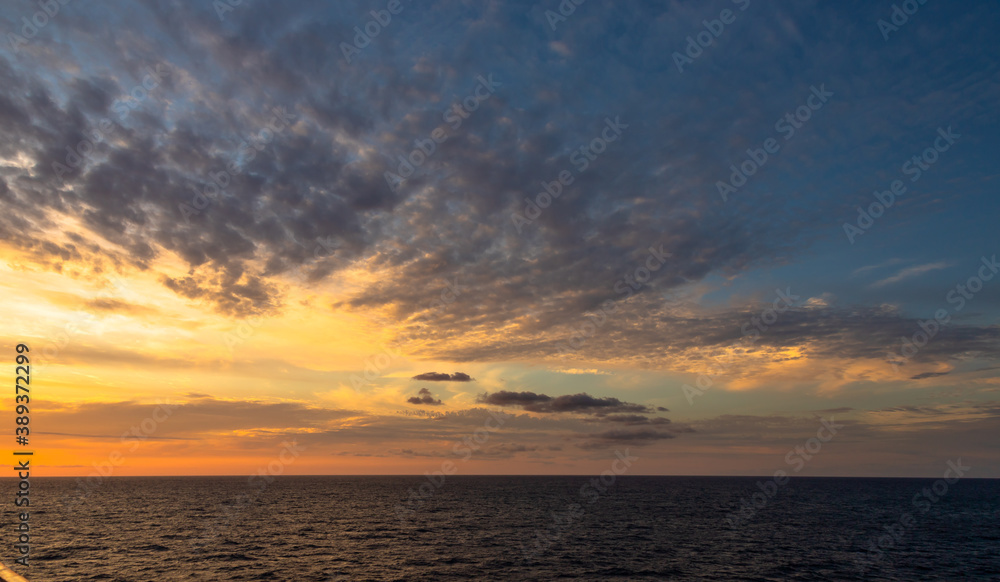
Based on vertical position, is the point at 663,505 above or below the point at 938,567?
below

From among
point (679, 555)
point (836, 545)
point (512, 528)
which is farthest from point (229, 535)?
point (836, 545)

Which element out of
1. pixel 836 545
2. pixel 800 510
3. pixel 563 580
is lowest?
pixel 800 510

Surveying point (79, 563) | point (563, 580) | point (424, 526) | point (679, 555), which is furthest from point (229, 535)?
point (679, 555)

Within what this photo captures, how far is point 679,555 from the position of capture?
59.2m

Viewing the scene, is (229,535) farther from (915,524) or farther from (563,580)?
(915,524)

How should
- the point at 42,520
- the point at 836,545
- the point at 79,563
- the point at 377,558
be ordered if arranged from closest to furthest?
the point at 79,563, the point at 377,558, the point at 836,545, the point at 42,520

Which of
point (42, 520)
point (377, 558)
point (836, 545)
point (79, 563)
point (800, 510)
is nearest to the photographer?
point (79, 563)

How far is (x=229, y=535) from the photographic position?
72438 millimetres

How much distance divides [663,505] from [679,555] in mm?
73229

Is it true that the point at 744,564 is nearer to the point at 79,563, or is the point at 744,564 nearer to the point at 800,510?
the point at 79,563

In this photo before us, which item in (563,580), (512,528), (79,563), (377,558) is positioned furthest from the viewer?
(512,528)

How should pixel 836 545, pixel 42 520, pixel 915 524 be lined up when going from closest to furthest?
pixel 836 545 < pixel 42 520 < pixel 915 524

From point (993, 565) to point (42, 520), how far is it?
5642 inches

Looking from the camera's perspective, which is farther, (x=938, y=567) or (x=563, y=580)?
(x=938, y=567)
